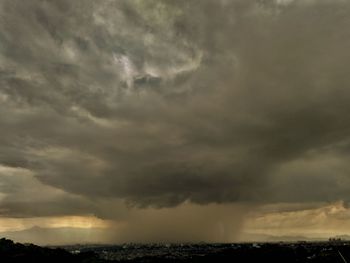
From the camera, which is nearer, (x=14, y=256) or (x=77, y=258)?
(x=14, y=256)

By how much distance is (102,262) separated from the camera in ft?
625

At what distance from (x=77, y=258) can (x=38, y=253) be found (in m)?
17.3

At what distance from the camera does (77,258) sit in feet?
655

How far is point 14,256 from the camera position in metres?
183

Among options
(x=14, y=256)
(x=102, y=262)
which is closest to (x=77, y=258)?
(x=102, y=262)

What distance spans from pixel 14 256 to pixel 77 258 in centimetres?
2775

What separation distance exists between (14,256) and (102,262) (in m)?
35.3

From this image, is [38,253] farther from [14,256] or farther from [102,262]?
[102,262]

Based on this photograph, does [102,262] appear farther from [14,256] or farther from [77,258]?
[14,256]

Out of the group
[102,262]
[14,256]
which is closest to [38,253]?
[14,256]

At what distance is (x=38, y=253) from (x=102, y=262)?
27.3 meters

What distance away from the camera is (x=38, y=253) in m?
192
